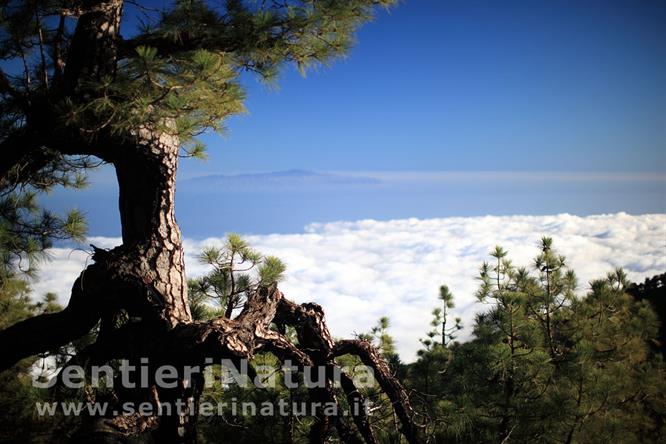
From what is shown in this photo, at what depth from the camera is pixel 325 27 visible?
2598 mm

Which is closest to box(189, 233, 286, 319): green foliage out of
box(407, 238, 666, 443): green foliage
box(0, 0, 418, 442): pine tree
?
box(0, 0, 418, 442): pine tree

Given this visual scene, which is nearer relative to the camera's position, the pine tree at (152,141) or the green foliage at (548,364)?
the pine tree at (152,141)

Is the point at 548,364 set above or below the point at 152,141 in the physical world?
below

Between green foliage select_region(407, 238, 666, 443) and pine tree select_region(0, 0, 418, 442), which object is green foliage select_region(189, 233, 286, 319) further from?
green foliage select_region(407, 238, 666, 443)

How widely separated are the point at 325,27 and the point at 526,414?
13.2 feet

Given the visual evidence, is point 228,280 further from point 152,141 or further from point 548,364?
point 548,364

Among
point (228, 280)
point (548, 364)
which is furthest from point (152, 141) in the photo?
point (548, 364)

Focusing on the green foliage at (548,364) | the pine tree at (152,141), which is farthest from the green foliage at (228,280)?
the green foliage at (548,364)

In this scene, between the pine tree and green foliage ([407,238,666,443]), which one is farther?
green foliage ([407,238,666,443])

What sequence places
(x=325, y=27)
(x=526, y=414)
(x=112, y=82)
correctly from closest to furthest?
Result: 1. (x=112, y=82)
2. (x=325, y=27)
3. (x=526, y=414)

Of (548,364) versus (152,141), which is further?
(548,364)

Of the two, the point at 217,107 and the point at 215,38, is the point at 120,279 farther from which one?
the point at 215,38

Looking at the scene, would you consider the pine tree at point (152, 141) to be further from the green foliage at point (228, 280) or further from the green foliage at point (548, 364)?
the green foliage at point (548, 364)

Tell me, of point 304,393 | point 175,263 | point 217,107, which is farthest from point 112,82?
point 304,393
